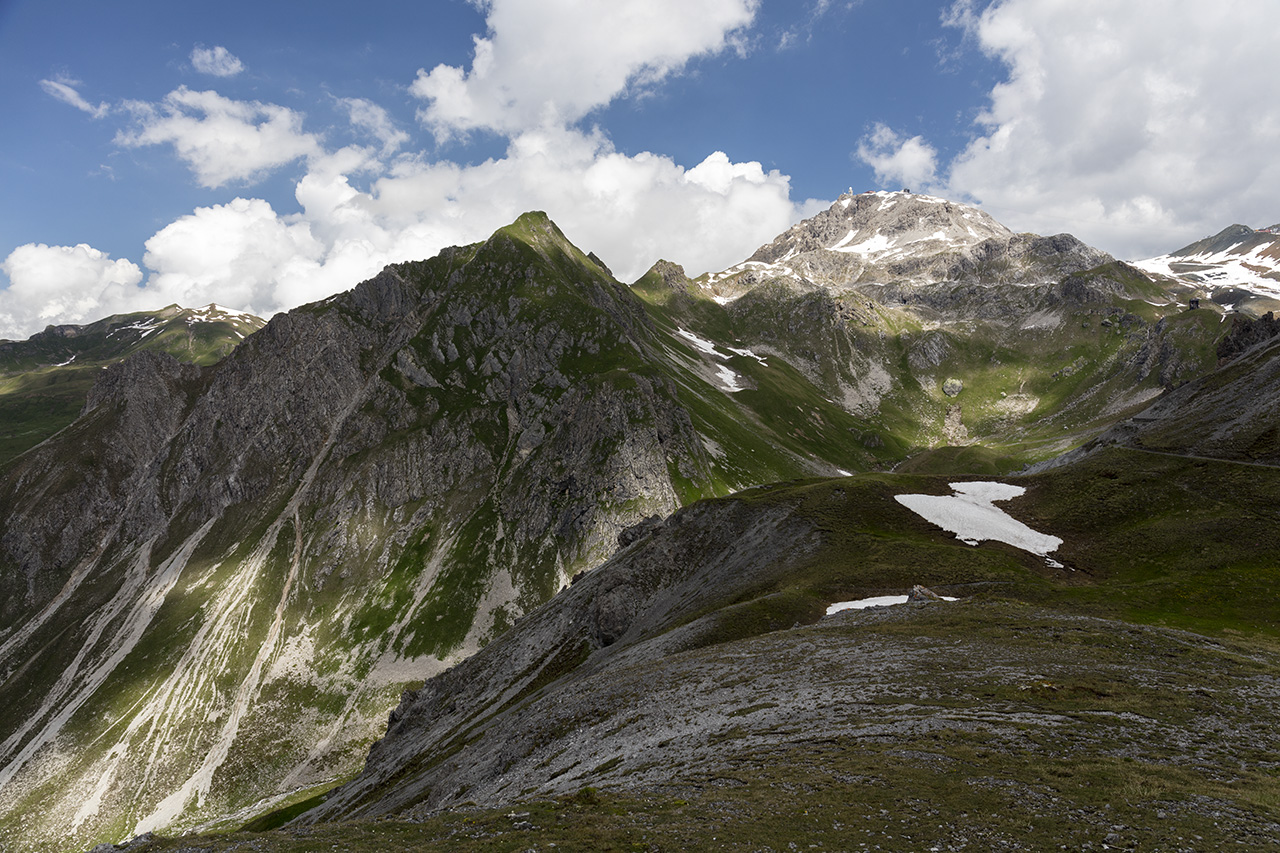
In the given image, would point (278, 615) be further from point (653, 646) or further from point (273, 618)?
point (653, 646)

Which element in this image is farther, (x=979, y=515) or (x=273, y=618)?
(x=273, y=618)

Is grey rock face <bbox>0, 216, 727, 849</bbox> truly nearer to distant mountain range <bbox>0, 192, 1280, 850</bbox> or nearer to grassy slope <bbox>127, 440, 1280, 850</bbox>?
distant mountain range <bbox>0, 192, 1280, 850</bbox>

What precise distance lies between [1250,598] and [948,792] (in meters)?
46.0

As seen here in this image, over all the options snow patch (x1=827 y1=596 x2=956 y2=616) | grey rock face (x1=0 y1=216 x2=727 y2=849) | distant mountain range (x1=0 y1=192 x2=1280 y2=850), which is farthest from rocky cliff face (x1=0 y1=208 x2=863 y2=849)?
snow patch (x1=827 y1=596 x2=956 y2=616)

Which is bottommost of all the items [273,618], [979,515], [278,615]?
[273,618]

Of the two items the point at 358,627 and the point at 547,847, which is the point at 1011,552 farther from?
the point at 358,627

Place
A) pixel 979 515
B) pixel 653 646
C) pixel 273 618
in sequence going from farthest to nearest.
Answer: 1. pixel 273 618
2. pixel 979 515
3. pixel 653 646

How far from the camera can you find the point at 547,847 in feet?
57.3

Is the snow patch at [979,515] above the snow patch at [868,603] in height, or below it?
above

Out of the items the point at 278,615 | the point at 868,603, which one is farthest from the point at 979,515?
the point at 278,615

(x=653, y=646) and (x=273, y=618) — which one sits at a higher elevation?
(x=273, y=618)

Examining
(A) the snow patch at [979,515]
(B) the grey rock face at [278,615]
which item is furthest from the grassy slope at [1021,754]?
(B) the grey rock face at [278,615]

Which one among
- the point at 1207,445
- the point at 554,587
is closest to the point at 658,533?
the point at 1207,445

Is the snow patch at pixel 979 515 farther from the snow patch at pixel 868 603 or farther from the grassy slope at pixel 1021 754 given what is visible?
the snow patch at pixel 868 603
